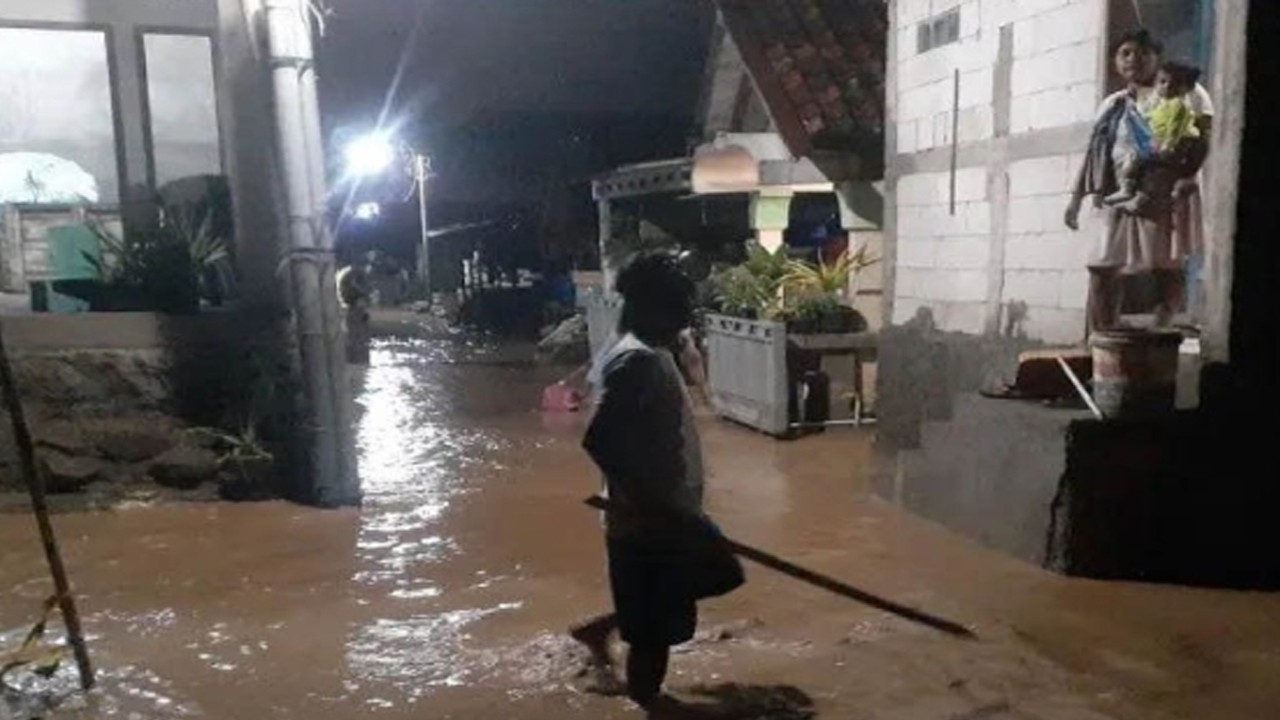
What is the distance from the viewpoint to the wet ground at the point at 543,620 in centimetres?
433

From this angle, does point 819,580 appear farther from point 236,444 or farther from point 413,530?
point 236,444

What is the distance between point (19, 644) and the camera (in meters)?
5.12

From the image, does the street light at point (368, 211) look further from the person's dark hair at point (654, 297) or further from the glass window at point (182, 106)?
the person's dark hair at point (654, 297)

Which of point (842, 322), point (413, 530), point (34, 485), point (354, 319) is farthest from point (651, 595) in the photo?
point (354, 319)

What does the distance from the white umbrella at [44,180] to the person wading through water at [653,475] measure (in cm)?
769

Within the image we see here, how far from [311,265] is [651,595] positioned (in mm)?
4771

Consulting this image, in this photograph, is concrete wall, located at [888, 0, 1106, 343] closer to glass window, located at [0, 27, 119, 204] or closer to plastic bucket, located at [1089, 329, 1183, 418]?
plastic bucket, located at [1089, 329, 1183, 418]

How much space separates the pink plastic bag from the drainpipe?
480cm

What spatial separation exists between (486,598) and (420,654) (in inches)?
34.5

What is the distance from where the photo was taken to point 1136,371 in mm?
5504

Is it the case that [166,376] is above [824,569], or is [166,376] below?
above

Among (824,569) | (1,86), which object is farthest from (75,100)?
(824,569)

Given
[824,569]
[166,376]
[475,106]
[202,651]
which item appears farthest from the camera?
[475,106]

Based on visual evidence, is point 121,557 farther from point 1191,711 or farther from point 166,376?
point 1191,711
